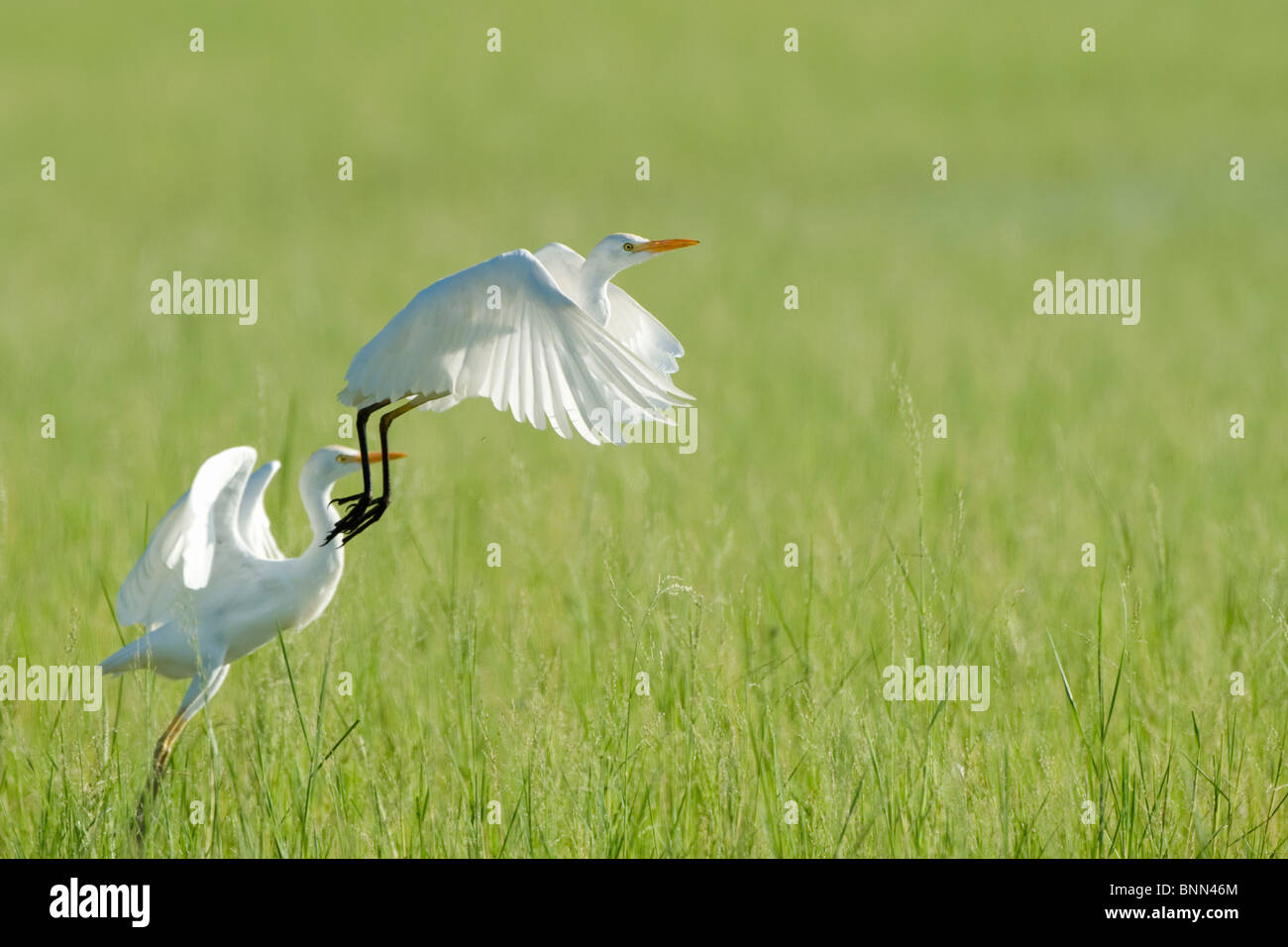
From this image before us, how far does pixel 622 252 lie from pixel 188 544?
1389 millimetres

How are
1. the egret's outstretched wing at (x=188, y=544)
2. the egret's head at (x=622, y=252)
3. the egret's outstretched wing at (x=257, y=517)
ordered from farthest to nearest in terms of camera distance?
the egret's outstretched wing at (x=257, y=517), the egret's outstretched wing at (x=188, y=544), the egret's head at (x=622, y=252)

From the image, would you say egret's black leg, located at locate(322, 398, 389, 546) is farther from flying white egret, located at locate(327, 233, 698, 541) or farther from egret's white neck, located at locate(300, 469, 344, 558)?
egret's white neck, located at locate(300, 469, 344, 558)

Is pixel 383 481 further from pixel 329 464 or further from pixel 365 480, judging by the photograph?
pixel 329 464

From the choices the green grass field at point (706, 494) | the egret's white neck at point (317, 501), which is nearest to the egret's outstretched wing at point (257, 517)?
the egret's white neck at point (317, 501)

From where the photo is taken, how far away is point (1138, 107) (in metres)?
28.7

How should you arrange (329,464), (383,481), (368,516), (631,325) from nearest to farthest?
1. (383,481)
2. (368,516)
3. (631,325)
4. (329,464)

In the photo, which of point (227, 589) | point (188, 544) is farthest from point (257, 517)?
point (188, 544)

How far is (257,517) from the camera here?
4051 millimetres

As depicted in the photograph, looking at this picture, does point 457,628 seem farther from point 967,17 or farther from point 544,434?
point 967,17

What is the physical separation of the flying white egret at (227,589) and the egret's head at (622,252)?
1.08 meters

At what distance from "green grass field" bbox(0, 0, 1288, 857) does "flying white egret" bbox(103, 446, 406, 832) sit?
228mm

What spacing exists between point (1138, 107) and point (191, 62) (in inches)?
818

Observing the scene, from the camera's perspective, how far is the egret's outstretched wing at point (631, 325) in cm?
286

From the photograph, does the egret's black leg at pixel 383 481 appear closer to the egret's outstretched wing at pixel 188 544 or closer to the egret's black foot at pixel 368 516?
the egret's black foot at pixel 368 516
